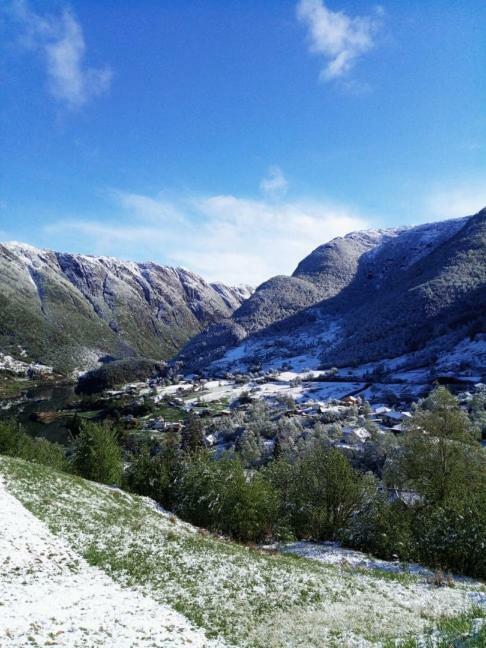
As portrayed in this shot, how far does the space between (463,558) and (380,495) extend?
14.1 m

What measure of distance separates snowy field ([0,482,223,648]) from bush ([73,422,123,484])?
44.2 metres

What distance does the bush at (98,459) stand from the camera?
63.7 meters

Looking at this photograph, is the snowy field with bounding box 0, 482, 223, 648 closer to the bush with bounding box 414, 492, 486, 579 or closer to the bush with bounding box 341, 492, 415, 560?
the bush with bounding box 414, 492, 486, 579

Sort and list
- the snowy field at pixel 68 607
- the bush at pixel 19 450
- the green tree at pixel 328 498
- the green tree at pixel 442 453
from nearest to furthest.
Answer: the snowy field at pixel 68 607 → the green tree at pixel 442 453 → the green tree at pixel 328 498 → the bush at pixel 19 450

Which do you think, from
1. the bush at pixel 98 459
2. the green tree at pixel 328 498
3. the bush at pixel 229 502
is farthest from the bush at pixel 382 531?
the bush at pixel 98 459

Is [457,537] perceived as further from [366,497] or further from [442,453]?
[366,497]

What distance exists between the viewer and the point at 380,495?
4669 cm

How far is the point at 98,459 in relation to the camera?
211ft

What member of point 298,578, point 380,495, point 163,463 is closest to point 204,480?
point 163,463

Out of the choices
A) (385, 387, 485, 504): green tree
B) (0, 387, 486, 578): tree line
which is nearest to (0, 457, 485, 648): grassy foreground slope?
(0, 387, 486, 578): tree line

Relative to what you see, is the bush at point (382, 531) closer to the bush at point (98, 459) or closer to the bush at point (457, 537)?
the bush at point (457, 537)

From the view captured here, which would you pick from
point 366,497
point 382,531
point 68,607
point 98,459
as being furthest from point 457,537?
point 98,459

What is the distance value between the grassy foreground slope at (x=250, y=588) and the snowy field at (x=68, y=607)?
0.84 m

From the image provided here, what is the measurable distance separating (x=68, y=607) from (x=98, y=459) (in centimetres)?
5204
